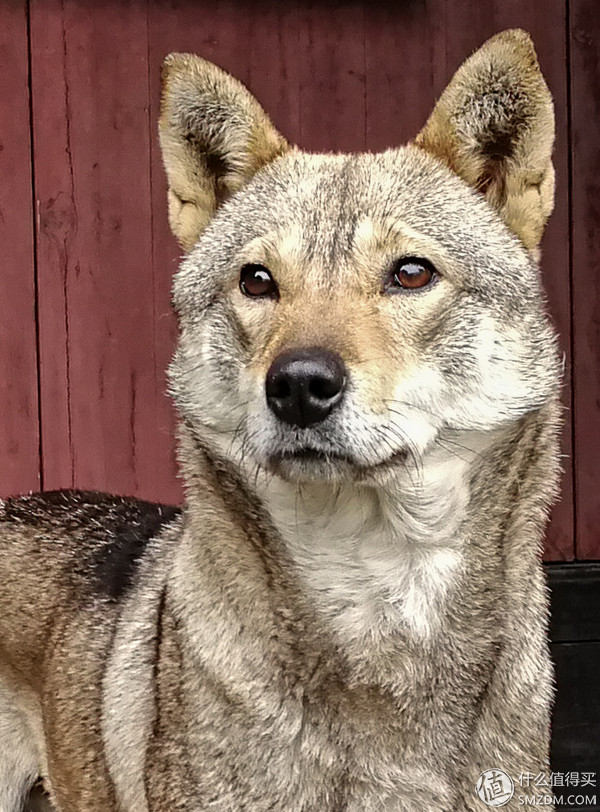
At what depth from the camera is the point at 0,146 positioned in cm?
452

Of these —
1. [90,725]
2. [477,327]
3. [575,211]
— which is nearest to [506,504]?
[477,327]

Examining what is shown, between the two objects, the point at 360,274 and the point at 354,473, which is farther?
the point at 360,274

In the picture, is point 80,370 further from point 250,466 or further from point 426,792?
point 426,792

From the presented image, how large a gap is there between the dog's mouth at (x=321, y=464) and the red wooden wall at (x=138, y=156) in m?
2.35

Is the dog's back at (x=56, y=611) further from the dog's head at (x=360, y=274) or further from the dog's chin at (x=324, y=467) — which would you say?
the dog's chin at (x=324, y=467)

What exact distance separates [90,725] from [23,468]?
1901mm

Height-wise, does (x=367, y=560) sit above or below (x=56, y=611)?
above

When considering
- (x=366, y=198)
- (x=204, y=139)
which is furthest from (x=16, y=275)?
(x=366, y=198)

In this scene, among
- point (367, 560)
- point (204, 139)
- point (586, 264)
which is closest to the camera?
point (367, 560)

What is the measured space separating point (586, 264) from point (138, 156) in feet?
6.76

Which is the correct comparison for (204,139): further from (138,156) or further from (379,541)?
(138,156)

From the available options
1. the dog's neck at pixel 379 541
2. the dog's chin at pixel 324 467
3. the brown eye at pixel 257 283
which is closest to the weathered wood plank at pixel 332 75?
the brown eye at pixel 257 283

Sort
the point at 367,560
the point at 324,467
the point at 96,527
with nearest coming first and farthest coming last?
the point at 324,467, the point at 367,560, the point at 96,527

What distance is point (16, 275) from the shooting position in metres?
4.55
